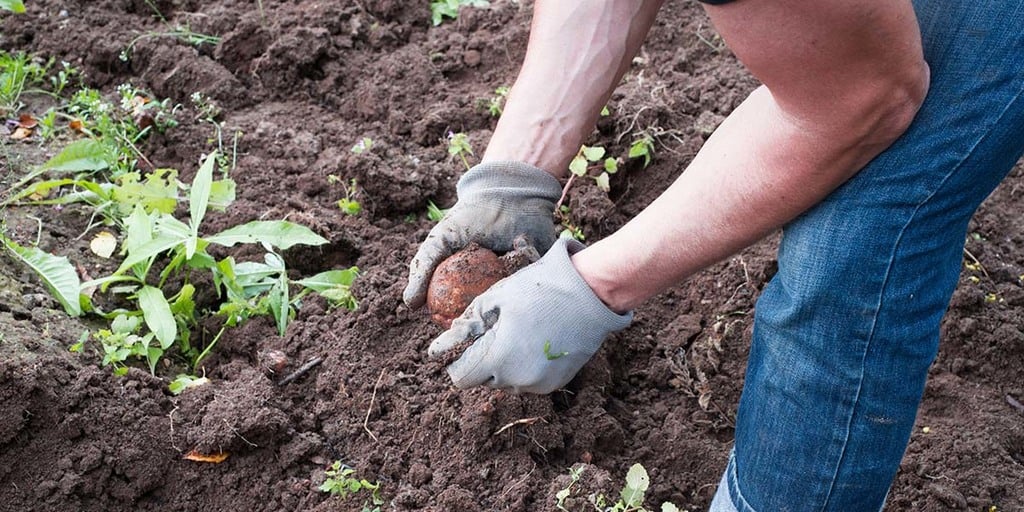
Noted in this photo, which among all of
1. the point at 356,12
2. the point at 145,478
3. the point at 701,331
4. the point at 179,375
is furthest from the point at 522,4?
the point at 145,478

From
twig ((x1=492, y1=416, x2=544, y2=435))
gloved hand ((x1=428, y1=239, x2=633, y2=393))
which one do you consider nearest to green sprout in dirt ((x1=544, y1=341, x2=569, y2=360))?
gloved hand ((x1=428, y1=239, x2=633, y2=393))

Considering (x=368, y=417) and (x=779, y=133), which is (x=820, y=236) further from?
(x=368, y=417)

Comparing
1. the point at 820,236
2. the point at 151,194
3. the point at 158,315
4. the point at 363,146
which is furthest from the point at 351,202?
the point at 820,236

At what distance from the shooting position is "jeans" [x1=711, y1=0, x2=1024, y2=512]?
5.28 feet

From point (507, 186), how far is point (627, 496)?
758 mm

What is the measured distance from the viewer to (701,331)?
101 inches

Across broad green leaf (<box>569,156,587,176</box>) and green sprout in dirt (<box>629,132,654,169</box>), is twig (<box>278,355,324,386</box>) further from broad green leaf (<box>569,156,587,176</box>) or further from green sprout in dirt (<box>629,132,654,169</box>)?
green sprout in dirt (<box>629,132,654,169</box>)

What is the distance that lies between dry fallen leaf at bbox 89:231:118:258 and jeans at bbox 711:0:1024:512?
5.79 feet

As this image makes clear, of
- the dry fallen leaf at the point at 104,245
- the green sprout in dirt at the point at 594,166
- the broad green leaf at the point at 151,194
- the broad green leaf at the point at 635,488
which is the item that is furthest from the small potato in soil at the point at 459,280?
the dry fallen leaf at the point at 104,245

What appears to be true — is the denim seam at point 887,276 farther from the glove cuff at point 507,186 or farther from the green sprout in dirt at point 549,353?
the glove cuff at point 507,186

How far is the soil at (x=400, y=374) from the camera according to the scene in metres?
2.18

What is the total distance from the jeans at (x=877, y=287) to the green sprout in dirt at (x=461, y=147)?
4.22ft

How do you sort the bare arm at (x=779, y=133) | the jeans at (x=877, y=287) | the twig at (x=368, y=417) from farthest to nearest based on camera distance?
the twig at (x=368, y=417)
the jeans at (x=877, y=287)
the bare arm at (x=779, y=133)

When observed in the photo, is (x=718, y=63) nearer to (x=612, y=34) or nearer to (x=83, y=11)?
(x=612, y=34)
